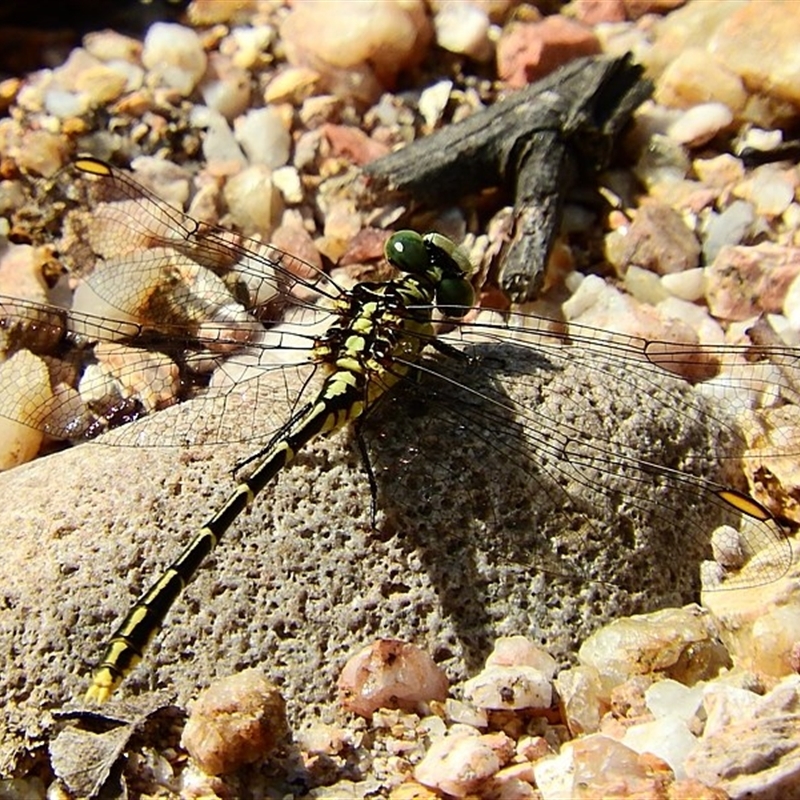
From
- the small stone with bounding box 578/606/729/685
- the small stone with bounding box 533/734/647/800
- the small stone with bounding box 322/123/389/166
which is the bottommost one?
the small stone with bounding box 533/734/647/800

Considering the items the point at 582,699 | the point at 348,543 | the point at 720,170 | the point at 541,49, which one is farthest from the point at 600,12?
the point at 582,699

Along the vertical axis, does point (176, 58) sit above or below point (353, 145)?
above

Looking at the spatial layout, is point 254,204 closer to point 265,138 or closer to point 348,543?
point 265,138

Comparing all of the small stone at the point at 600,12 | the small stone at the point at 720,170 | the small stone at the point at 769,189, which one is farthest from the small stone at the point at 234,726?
the small stone at the point at 600,12

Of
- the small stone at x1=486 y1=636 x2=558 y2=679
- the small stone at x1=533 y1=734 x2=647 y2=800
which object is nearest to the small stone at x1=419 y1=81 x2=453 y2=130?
the small stone at x1=486 y1=636 x2=558 y2=679

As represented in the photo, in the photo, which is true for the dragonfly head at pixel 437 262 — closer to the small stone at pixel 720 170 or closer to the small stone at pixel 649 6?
the small stone at pixel 720 170

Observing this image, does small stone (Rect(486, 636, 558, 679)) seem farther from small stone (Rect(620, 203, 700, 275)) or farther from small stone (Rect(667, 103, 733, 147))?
small stone (Rect(667, 103, 733, 147))
